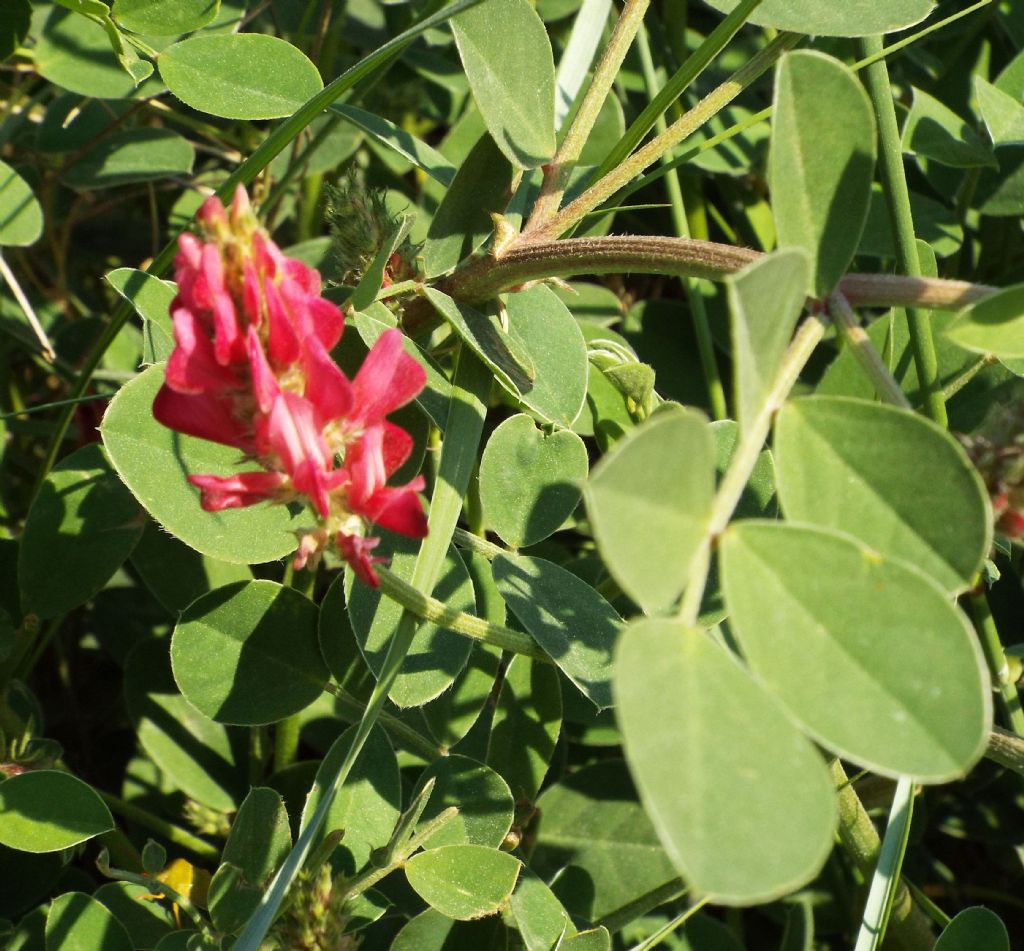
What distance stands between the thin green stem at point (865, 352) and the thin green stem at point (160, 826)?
986 millimetres

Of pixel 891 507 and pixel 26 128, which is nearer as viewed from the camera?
pixel 891 507

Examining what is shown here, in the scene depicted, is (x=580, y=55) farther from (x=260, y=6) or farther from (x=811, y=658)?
(x=811, y=658)

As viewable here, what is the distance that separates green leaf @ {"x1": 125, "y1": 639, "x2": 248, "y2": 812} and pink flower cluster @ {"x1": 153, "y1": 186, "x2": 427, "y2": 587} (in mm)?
Answer: 750

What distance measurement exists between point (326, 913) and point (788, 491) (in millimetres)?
628

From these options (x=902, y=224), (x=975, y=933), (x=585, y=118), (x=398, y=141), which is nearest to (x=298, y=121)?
(x=398, y=141)

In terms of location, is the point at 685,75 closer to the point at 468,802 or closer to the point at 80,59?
the point at 468,802

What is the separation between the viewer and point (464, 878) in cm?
111

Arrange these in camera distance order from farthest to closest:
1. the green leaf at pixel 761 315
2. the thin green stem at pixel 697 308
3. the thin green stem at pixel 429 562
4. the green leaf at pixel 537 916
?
the thin green stem at pixel 697 308 → the green leaf at pixel 537 916 → the thin green stem at pixel 429 562 → the green leaf at pixel 761 315

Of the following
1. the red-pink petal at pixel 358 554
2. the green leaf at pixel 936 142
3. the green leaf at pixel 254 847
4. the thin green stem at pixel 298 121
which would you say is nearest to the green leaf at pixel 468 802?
the green leaf at pixel 254 847

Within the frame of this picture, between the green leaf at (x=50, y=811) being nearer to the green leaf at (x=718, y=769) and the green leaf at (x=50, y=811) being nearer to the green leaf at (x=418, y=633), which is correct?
the green leaf at (x=418, y=633)

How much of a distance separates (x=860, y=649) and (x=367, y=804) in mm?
687

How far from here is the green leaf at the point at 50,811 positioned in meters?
1.13

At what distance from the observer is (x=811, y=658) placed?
2.14 feet

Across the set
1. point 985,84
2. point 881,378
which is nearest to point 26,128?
point 985,84
